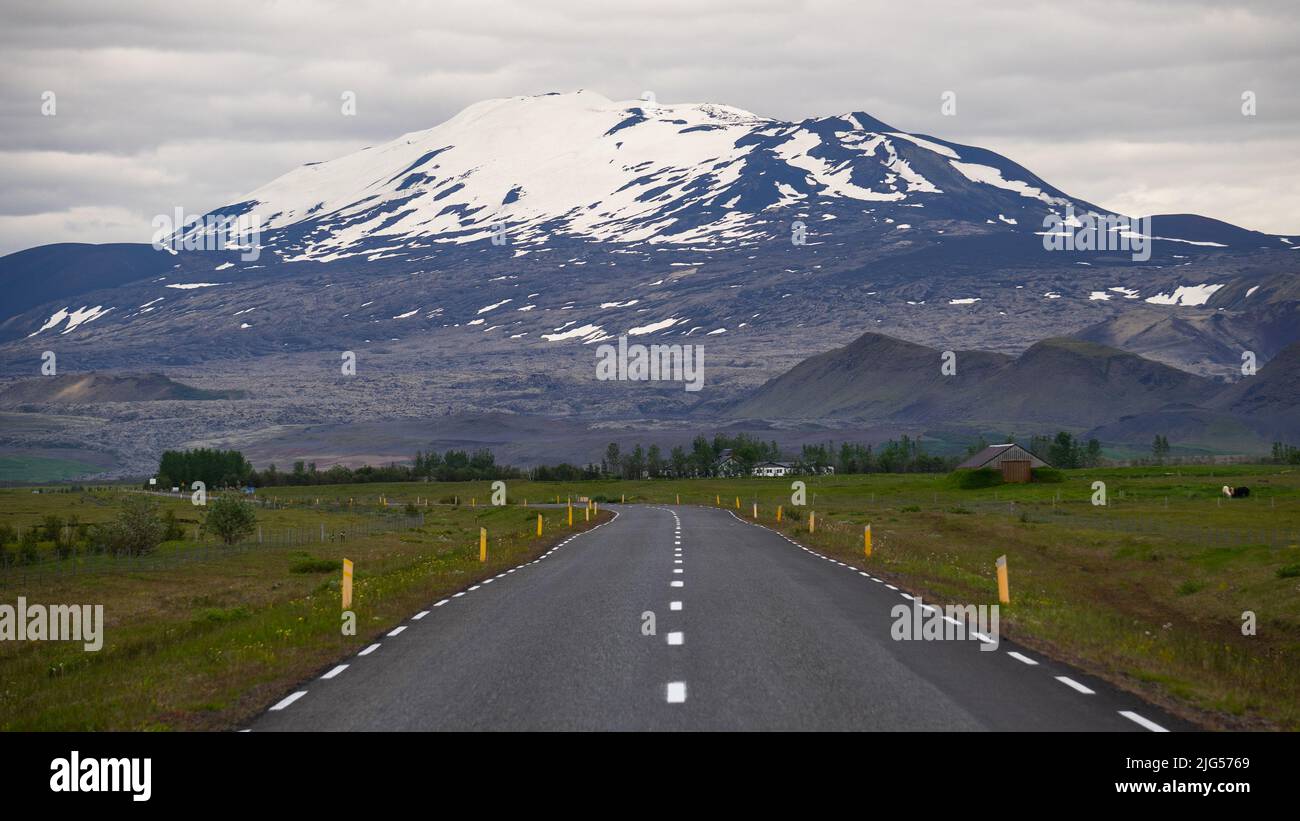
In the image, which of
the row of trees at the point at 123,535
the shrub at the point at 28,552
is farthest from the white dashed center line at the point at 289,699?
the shrub at the point at 28,552

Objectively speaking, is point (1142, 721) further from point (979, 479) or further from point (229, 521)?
point (979, 479)

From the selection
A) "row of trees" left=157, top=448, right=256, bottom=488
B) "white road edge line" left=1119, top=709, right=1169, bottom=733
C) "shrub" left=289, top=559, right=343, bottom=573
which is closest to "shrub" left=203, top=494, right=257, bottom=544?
"shrub" left=289, top=559, right=343, bottom=573

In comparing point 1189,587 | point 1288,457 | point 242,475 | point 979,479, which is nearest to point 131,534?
point 1189,587

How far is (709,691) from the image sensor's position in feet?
49.6

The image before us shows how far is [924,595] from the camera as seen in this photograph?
2816 cm

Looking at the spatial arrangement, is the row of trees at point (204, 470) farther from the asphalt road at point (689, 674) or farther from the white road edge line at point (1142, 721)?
the white road edge line at point (1142, 721)

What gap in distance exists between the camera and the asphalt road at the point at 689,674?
13.7 m

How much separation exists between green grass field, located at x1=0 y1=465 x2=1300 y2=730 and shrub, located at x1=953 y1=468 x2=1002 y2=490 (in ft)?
66.0

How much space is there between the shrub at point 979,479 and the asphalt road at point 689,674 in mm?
101585

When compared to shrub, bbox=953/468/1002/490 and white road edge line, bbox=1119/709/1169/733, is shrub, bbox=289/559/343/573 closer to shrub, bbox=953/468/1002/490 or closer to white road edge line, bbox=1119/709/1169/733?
white road edge line, bbox=1119/709/1169/733

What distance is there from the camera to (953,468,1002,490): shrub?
126m

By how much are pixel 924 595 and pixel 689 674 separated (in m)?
13.0
